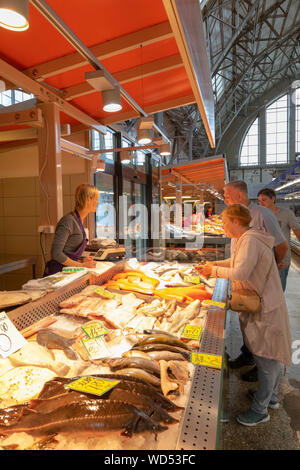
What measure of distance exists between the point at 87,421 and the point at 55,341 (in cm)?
75

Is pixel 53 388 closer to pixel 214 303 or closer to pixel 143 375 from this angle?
pixel 143 375

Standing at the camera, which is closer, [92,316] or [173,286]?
[92,316]

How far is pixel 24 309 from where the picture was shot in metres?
2.00

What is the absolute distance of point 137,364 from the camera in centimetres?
150

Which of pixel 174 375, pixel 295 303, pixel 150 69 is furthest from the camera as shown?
pixel 295 303

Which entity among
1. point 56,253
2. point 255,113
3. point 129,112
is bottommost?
point 56,253

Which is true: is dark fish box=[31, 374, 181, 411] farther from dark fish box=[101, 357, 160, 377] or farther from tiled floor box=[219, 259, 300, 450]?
tiled floor box=[219, 259, 300, 450]

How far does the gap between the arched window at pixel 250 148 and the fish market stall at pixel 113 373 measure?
122 feet

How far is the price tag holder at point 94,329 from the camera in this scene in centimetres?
188

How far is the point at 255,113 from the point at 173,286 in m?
37.6

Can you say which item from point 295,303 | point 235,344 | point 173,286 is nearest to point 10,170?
point 173,286

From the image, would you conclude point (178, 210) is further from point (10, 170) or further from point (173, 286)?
point (173, 286)

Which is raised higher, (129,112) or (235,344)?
(129,112)

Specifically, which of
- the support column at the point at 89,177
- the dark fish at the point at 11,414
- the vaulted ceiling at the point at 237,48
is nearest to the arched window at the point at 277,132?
the vaulted ceiling at the point at 237,48
